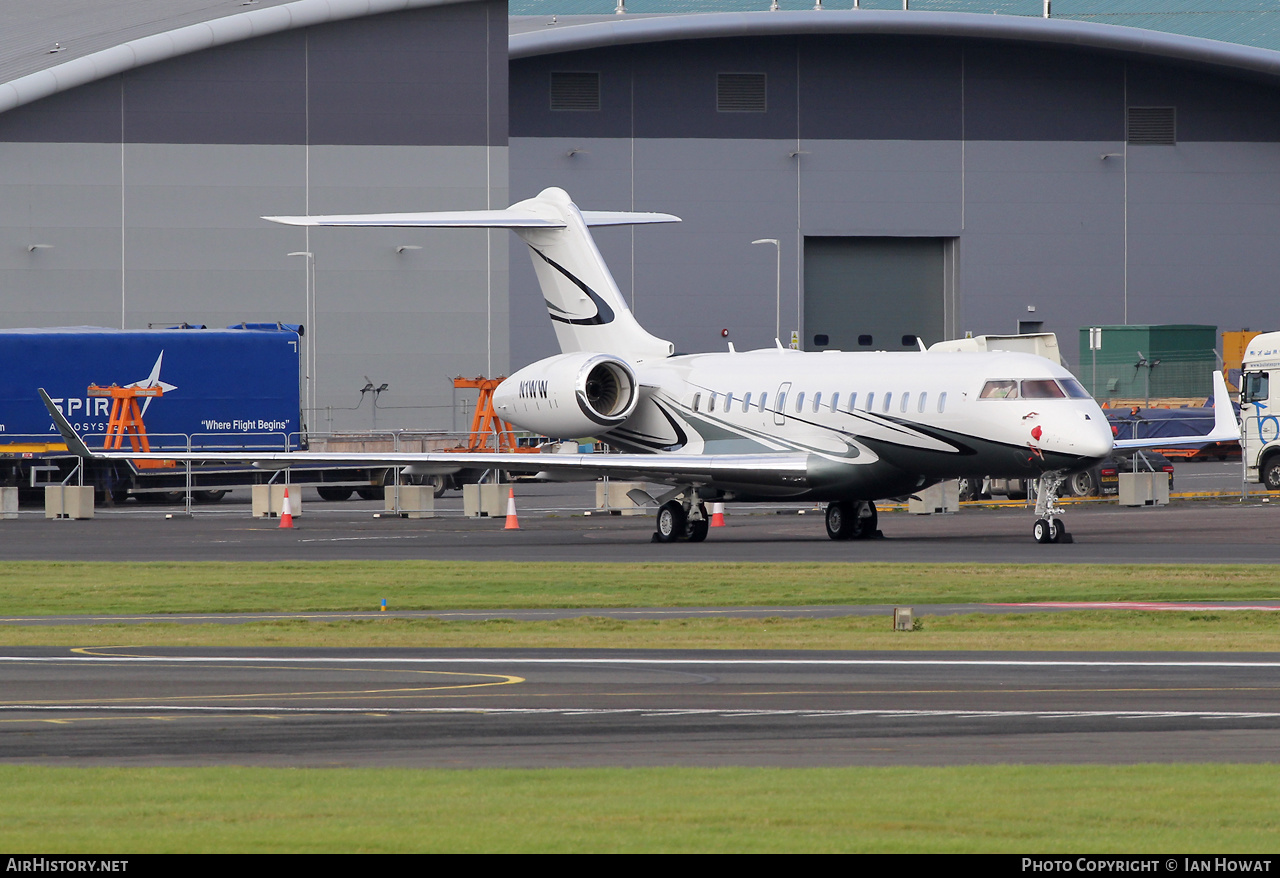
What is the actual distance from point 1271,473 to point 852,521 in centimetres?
1769

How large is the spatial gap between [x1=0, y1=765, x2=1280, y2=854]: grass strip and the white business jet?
714 inches

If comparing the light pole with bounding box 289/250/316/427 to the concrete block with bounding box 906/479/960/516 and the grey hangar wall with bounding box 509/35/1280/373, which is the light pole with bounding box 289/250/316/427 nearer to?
the grey hangar wall with bounding box 509/35/1280/373

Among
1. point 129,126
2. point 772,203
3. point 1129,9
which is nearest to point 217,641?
point 129,126

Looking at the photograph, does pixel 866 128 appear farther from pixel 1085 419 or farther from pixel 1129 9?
pixel 1085 419

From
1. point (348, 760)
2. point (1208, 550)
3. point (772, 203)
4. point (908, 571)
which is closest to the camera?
point (348, 760)

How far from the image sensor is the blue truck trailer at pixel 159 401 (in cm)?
4306

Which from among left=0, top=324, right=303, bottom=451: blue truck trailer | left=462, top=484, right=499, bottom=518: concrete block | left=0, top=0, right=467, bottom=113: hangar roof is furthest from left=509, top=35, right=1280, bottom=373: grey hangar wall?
left=462, top=484, right=499, bottom=518: concrete block

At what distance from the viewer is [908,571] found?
22.9m

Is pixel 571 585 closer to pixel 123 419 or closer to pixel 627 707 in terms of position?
pixel 627 707

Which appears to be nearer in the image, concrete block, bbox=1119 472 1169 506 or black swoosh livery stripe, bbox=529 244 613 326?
black swoosh livery stripe, bbox=529 244 613 326

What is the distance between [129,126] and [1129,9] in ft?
157

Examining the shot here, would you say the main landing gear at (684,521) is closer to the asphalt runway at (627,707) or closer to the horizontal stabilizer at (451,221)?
the horizontal stabilizer at (451,221)

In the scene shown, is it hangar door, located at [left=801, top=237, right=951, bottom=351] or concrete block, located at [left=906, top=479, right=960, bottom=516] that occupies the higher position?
hangar door, located at [left=801, top=237, right=951, bottom=351]

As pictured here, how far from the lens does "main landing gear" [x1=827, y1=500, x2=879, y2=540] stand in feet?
99.5
